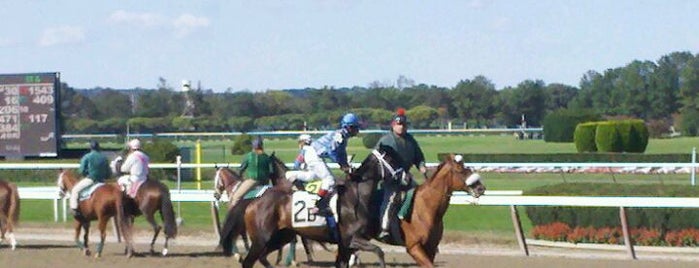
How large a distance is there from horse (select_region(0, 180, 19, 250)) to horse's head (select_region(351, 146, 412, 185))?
21.7 feet

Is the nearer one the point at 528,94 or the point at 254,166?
the point at 254,166

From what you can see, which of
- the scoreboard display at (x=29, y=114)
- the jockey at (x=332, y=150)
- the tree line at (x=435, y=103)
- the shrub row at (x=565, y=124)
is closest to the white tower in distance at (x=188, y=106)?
the tree line at (x=435, y=103)

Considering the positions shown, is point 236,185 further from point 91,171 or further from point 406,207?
Answer: point 406,207

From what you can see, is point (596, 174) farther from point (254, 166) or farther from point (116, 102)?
point (116, 102)

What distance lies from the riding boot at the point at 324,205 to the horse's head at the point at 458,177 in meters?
0.91

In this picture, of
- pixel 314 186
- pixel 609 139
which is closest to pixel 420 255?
pixel 314 186

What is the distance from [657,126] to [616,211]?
49.6 meters

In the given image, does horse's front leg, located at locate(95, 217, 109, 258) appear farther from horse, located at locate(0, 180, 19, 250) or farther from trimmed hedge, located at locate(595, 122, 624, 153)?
trimmed hedge, located at locate(595, 122, 624, 153)

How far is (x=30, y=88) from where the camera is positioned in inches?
1024

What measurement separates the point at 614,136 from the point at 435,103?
1435 inches

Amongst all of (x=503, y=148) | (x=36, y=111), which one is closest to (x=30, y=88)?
(x=36, y=111)

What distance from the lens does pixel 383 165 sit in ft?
33.7

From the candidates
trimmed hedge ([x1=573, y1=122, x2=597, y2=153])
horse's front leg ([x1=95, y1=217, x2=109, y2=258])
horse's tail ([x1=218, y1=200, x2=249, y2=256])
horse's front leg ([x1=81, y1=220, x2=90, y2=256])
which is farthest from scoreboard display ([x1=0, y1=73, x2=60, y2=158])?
trimmed hedge ([x1=573, y1=122, x2=597, y2=153])

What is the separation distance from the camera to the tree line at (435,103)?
70688 mm
